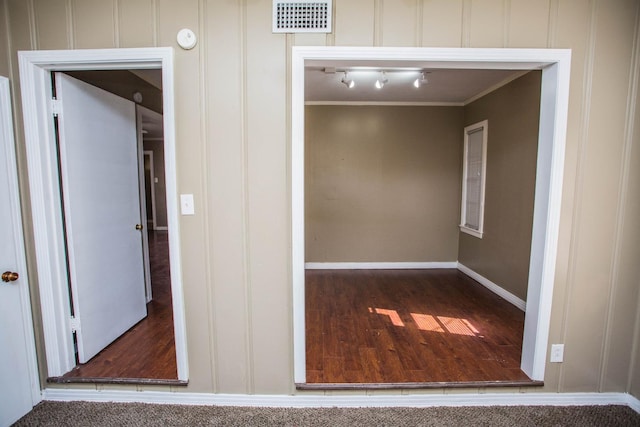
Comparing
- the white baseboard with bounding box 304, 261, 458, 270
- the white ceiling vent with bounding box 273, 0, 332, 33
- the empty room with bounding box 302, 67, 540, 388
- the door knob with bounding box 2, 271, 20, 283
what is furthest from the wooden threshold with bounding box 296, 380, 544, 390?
the white baseboard with bounding box 304, 261, 458, 270

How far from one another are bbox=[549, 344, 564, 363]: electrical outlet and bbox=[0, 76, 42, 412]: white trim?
332 cm

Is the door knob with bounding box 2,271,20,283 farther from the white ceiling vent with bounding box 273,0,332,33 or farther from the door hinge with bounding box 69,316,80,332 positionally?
the white ceiling vent with bounding box 273,0,332,33

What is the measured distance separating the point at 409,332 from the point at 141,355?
2.24 m

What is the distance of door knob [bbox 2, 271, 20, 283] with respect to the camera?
5.38 feet

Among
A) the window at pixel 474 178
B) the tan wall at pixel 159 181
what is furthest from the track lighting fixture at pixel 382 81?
the tan wall at pixel 159 181

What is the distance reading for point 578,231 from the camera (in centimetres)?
178

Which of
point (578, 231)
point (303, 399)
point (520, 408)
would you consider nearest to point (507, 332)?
point (520, 408)

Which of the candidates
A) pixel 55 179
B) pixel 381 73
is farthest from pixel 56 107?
pixel 381 73

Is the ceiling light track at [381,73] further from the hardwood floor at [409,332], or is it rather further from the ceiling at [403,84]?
the hardwood floor at [409,332]

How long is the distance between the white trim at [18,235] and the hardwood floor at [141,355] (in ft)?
0.53

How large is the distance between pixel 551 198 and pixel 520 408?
135 cm

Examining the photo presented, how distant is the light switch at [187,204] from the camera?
68.4 inches

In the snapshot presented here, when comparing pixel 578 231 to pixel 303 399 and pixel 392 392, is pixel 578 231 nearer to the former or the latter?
pixel 392 392

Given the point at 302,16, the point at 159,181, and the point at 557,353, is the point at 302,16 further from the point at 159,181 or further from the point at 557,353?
the point at 159,181
